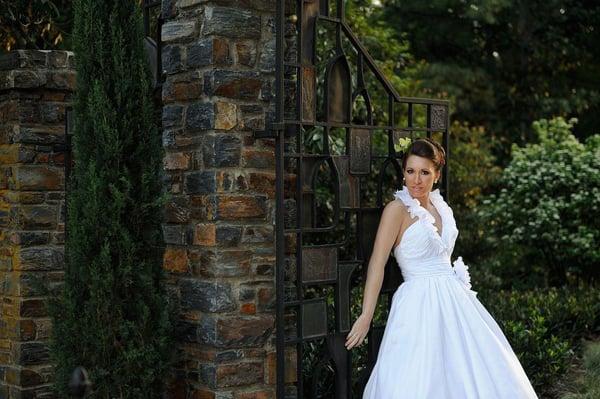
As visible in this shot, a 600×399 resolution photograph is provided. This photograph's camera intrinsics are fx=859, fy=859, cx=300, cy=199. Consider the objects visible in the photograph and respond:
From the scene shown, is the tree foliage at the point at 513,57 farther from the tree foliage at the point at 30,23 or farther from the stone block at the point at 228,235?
the stone block at the point at 228,235

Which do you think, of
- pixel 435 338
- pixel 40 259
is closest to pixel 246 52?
pixel 435 338

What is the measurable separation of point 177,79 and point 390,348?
5.36 ft

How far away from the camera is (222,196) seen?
12.7 ft

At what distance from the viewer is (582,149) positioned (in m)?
9.18

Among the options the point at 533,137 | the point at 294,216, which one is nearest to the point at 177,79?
the point at 294,216

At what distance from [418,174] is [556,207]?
4.98 m

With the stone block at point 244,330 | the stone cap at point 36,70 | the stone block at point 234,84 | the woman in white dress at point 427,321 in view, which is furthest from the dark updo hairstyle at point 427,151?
the stone cap at point 36,70

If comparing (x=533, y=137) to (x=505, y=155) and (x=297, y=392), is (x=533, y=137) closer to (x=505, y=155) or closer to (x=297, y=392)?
(x=505, y=155)

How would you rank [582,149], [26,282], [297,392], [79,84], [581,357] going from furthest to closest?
[582,149] → [581,357] → [26,282] → [297,392] → [79,84]

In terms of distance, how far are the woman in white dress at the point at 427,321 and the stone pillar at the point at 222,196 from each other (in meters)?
0.56

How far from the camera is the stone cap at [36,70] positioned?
4.91 meters

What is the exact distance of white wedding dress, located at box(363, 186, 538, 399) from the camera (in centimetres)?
401

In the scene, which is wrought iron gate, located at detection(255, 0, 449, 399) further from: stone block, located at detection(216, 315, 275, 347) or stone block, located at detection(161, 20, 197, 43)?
stone block, located at detection(161, 20, 197, 43)

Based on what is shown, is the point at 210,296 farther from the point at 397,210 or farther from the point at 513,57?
the point at 513,57
